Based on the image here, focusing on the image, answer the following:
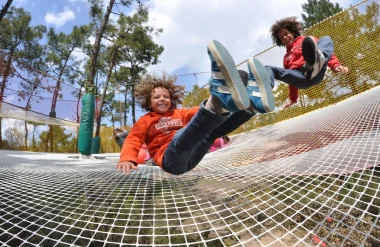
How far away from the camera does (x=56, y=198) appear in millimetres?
1264

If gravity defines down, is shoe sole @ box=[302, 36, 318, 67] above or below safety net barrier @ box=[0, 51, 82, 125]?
below

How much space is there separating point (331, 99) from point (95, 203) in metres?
3.12

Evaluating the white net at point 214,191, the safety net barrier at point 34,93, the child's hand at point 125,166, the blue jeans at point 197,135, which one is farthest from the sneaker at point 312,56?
the safety net barrier at point 34,93

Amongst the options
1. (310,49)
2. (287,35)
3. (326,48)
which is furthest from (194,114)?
(287,35)

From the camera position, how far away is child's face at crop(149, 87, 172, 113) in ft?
5.54

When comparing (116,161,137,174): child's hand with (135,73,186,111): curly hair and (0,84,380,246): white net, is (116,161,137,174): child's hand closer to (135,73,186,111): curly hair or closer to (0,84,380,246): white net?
(0,84,380,246): white net

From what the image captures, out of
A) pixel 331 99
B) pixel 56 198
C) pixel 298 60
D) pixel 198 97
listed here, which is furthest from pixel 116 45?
pixel 56 198

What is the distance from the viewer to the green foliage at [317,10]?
33.6 ft

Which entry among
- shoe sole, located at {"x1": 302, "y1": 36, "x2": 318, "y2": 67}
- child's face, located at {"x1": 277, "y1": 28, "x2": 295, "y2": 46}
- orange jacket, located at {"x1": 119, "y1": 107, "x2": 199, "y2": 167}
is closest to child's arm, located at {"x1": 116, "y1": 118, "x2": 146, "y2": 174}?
orange jacket, located at {"x1": 119, "y1": 107, "x2": 199, "y2": 167}

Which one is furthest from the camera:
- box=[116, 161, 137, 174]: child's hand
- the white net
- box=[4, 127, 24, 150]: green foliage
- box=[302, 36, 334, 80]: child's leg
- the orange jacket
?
box=[4, 127, 24, 150]: green foliage

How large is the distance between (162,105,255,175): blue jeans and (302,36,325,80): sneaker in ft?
2.68

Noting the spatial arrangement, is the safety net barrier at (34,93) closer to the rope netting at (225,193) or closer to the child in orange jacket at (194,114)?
the rope netting at (225,193)

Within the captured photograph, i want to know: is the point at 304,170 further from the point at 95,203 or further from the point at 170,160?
the point at 95,203

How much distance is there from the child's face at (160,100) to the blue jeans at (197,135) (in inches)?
18.8
